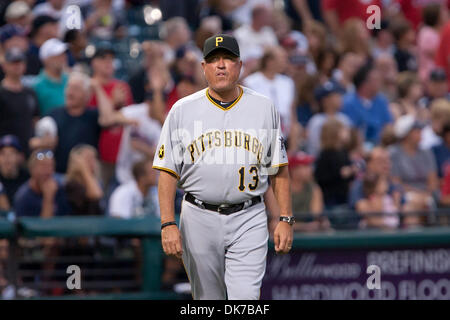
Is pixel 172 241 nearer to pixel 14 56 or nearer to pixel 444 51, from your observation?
pixel 14 56

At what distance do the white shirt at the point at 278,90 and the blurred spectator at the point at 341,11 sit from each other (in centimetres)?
298

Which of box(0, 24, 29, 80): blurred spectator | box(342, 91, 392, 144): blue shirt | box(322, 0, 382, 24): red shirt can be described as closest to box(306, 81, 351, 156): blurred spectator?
box(342, 91, 392, 144): blue shirt

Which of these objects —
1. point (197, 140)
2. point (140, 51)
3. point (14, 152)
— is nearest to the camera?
point (197, 140)

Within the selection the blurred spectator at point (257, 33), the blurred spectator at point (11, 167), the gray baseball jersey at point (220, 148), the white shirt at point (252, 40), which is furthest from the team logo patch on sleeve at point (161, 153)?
the blurred spectator at point (257, 33)

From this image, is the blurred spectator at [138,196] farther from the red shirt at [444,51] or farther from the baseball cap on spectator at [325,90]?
the red shirt at [444,51]

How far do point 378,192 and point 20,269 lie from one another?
3741 mm

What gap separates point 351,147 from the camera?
34.1 feet

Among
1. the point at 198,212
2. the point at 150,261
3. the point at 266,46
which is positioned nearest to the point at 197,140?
the point at 198,212

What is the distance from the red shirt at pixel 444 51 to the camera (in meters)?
A: 12.7

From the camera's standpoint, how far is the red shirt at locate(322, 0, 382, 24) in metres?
13.4

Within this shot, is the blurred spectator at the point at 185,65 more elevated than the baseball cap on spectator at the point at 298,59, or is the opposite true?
the baseball cap on spectator at the point at 298,59

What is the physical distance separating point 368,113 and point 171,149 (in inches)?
249

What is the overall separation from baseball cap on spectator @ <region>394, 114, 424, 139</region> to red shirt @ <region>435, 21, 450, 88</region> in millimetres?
1978

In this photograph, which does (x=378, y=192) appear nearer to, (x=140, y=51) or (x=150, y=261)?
(x=150, y=261)
